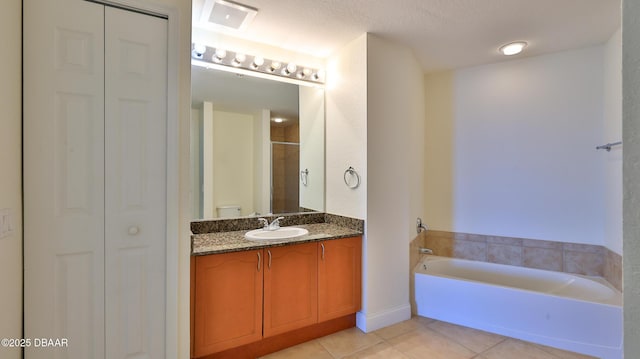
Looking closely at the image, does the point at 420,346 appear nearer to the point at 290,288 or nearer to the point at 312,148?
the point at 290,288

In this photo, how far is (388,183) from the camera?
2.61 m

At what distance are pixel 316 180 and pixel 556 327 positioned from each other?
2297mm

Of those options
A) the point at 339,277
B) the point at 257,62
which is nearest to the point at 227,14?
the point at 257,62

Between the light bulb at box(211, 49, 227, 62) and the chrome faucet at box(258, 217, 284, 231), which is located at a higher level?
the light bulb at box(211, 49, 227, 62)

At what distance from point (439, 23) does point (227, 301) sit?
259 centimetres

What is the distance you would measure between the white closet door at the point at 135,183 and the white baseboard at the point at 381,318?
157 centimetres

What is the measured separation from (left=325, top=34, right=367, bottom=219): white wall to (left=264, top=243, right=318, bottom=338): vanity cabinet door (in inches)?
24.0

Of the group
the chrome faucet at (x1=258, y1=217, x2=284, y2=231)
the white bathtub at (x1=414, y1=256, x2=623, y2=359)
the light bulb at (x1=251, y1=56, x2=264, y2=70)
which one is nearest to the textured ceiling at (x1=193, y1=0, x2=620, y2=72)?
the light bulb at (x1=251, y1=56, x2=264, y2=70)

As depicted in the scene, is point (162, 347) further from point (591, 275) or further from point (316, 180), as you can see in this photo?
point (591, 275)

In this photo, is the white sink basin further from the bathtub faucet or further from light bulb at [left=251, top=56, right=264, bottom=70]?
light bulb at [left=251, top=56, right=264, bottom=70]

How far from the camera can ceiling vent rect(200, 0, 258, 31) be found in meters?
2.00

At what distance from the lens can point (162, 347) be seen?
1606mm

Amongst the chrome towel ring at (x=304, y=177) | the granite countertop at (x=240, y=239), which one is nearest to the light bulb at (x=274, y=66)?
the chrome towel ring at (x=304, y=177)

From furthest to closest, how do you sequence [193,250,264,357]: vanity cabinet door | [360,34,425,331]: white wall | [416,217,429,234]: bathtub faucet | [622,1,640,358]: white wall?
[416,217,429,234]: bathtub faucet < [360,34,425,331]: white wall < [193,250,264,357]: vanity cabinet door < [622,1,640,358]: white wall
